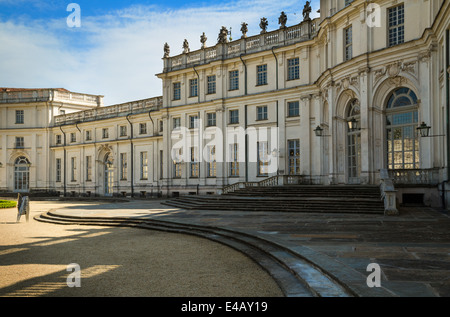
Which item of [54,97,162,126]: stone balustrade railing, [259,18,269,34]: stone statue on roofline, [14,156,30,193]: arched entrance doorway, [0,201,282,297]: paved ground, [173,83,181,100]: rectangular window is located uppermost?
[259,18,269,34]: stone statue on roofline

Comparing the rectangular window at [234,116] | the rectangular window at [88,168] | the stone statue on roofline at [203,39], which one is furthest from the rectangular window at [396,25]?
the rectangular window at [88,168]

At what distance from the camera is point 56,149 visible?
50.8 metres

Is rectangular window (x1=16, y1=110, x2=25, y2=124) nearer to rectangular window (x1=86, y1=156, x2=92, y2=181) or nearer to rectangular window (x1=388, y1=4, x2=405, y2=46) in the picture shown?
rectangular window (x1=86, y1=156, x2=92, y2=181)

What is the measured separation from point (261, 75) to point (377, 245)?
24.4 meters

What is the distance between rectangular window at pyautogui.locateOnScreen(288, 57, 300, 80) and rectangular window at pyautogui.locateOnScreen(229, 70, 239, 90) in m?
4.58

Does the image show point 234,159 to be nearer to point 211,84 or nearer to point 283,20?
point 211,84

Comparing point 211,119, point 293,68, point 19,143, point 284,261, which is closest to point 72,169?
point 19,143

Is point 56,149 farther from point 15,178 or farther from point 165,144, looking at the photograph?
point 165,144

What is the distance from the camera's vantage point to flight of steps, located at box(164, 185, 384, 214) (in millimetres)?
18953

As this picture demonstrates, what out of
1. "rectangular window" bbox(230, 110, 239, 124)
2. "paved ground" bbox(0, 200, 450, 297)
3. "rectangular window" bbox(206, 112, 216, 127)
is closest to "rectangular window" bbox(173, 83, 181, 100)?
"rectangular window" bbox(206, 112, 216, 127)

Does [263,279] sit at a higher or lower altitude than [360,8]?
lower

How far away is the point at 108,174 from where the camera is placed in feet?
151
